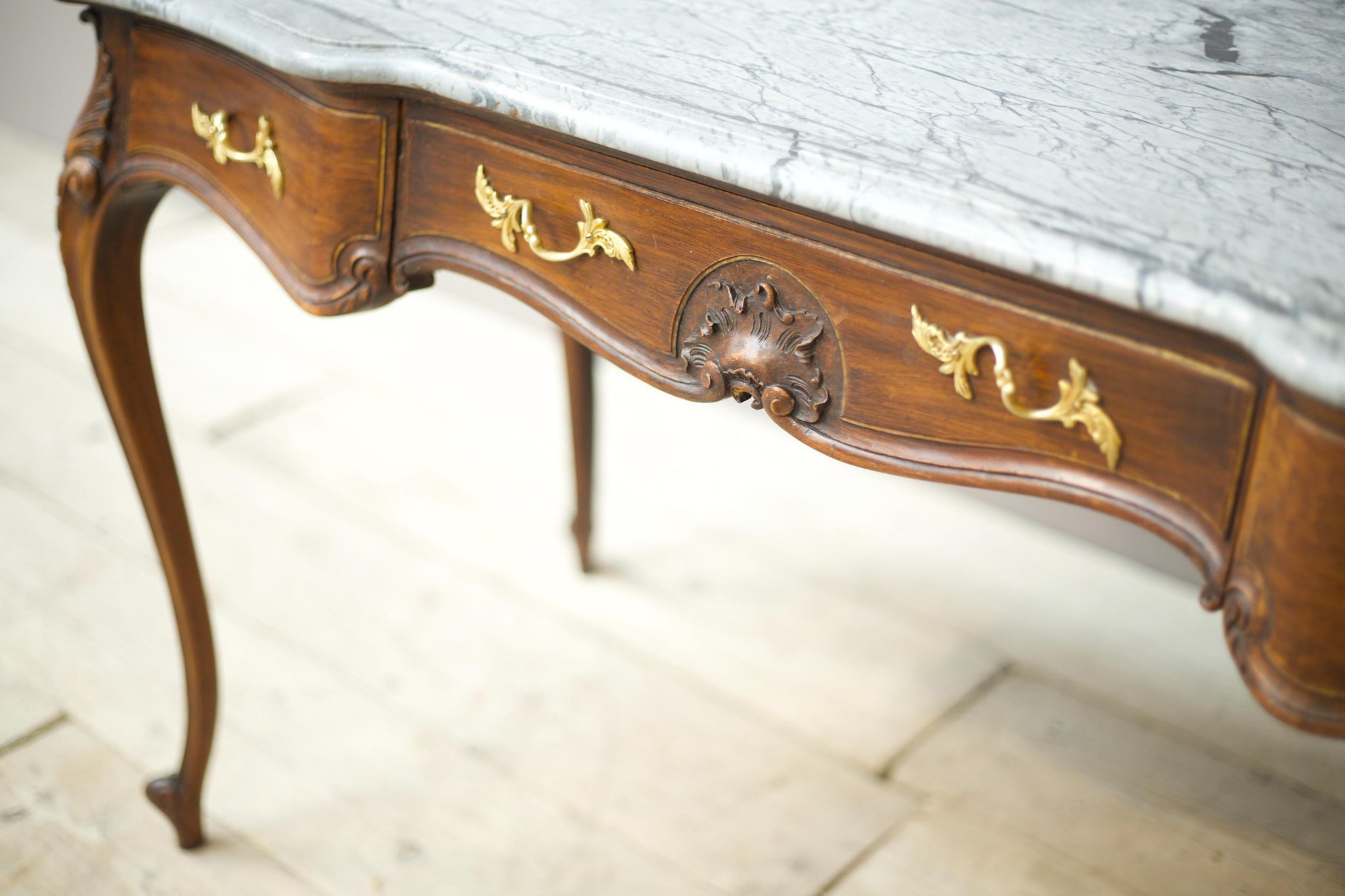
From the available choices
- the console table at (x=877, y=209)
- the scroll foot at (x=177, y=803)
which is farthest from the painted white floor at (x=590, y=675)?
the console table at (x=877, y=209)

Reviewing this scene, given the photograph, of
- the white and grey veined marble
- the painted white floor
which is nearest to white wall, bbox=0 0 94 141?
the painted white floor

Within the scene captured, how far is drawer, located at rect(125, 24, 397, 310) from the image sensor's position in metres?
0.80

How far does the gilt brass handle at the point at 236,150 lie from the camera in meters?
0.84

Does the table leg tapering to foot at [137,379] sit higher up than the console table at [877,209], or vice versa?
the console table at [877,209]

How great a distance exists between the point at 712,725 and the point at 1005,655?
352 mm

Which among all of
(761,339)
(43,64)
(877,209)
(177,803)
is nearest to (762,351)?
(761,339)

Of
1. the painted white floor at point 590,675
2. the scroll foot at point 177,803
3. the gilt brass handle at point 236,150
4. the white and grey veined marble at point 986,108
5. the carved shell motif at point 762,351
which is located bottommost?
the painted white floor at point 590,675

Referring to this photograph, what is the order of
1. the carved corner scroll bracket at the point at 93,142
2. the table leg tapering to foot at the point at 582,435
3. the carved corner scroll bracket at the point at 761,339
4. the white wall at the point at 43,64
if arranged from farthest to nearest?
the white wall at the point at 43,64
the table leg tapering to foot at the point at 582,435
the carved corner scroll bracket at the point at 93,142
the carved corner scroll bracket at the point at 761,339

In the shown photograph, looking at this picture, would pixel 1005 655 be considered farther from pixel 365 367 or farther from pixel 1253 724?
pixel 365 367

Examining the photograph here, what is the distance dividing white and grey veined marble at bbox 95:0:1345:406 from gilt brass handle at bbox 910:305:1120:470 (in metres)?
0.06

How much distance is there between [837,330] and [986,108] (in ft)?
0.49

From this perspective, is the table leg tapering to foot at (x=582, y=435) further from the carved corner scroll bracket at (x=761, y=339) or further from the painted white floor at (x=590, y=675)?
the carved corner scroll bracket at (x=761, y=339)

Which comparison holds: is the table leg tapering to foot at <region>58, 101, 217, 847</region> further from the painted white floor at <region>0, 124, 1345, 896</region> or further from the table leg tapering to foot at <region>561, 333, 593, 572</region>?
the table leg tapering to foot at <region>561, 333, 593, 572</region>

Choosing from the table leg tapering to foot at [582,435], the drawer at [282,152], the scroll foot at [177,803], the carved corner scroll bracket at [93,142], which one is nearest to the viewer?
the drawer at [282,152]
